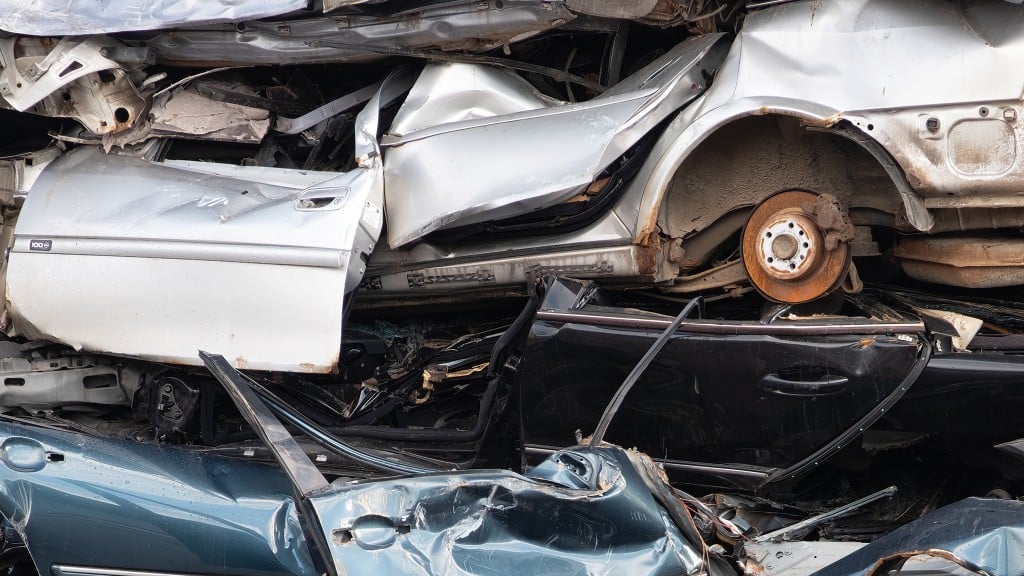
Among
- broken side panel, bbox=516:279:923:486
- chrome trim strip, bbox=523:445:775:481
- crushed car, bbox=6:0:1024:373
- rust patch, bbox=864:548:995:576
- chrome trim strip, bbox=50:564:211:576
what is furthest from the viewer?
crushed car, bbox=6:0:1024:373

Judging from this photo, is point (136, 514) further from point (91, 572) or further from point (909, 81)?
point (909, 81)

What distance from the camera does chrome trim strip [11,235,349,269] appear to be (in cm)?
389

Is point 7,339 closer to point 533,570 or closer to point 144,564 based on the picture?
point 144,564

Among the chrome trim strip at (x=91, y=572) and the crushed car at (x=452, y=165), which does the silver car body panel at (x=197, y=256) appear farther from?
the chrome trim strip at (x=91, y=572)

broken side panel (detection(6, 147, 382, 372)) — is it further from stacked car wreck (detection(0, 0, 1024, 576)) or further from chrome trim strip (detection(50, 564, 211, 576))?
chrome trim strip (detection(50, 564, 211, 576))

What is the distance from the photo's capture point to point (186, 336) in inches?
159

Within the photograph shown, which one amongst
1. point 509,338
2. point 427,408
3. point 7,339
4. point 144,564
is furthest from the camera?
point 7,339

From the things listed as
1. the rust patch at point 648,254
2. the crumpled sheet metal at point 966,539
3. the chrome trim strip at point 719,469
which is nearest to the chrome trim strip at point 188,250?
the rust patch at point 648,254

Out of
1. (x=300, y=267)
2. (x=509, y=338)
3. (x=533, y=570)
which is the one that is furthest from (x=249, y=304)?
(x=533, y=570)

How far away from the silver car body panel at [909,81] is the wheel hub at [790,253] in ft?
1.01

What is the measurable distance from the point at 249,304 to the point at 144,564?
1.36 meters

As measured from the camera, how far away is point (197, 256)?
403 cm

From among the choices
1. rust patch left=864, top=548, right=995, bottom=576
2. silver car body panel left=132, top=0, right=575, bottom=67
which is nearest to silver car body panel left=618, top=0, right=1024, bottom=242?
silver car body panel left=132, top=0, right=575, bottom=67

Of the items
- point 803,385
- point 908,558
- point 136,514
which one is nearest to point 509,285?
point 803,385
